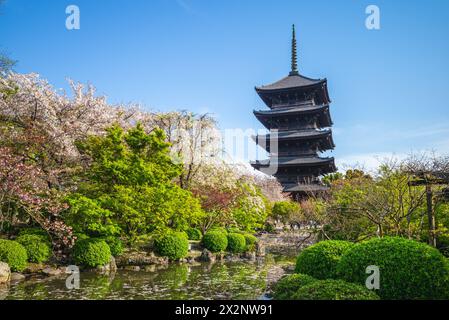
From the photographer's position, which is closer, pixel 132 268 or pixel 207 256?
pixel 132 268

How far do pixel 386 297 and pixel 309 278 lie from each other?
69.1 inches

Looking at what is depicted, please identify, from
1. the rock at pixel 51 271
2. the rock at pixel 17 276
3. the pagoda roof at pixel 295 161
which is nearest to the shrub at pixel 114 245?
the rock at pixel 51 271

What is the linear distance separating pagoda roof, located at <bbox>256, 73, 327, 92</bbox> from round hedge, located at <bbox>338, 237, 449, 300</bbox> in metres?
29.3

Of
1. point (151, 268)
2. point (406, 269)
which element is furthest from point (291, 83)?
point (406, 269)

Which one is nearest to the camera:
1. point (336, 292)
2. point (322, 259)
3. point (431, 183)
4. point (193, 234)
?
point (336, 292)

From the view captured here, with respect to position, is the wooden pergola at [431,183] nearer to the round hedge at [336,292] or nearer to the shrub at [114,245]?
the round hedge at [336,292]

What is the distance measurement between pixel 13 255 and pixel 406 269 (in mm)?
11495

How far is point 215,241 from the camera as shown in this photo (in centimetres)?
1762

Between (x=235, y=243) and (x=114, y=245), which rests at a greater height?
(x=114, y=245)

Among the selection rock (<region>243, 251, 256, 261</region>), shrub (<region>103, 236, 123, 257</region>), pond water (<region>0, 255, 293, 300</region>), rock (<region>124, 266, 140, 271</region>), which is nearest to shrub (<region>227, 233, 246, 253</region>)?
rock (<region>243, 251, 256, 261</region>)

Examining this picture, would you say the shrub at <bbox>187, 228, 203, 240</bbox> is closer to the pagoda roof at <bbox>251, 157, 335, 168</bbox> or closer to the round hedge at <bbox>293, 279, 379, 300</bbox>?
the round hedge at <bbox>293, 279, 379, 300</bbox>

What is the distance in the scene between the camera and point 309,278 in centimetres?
713

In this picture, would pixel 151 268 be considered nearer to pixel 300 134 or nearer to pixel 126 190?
pixel 126 190
